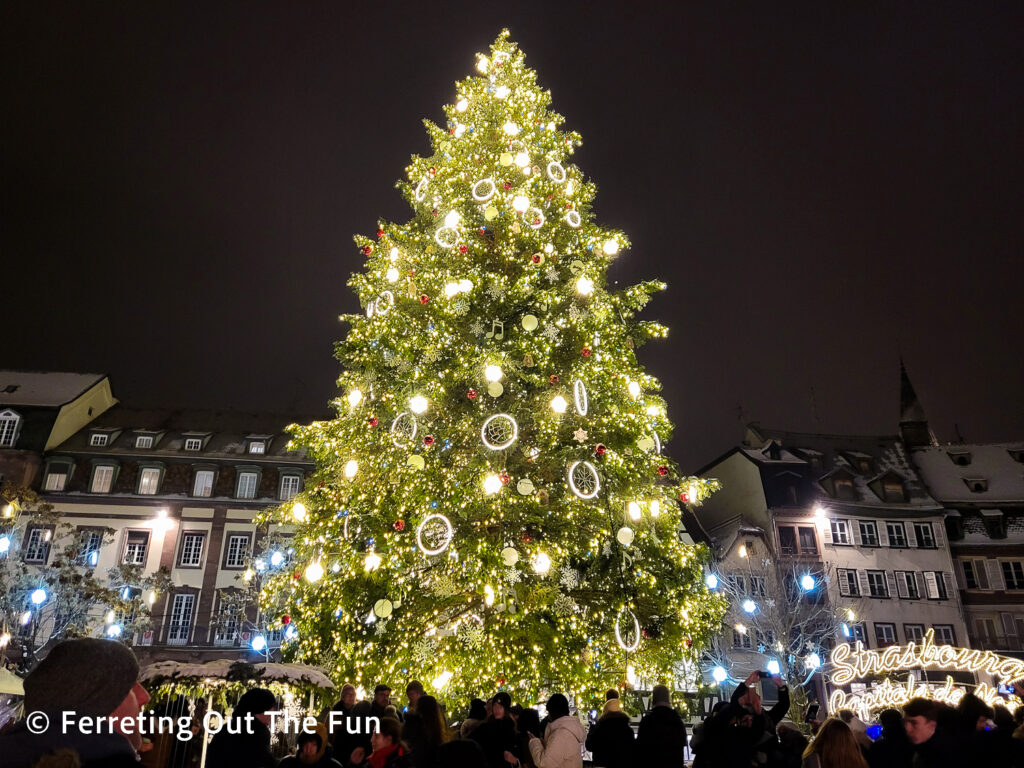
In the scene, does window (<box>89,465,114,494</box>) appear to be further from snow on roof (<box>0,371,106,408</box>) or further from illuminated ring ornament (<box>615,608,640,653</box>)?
illuminated ring ornament (<box>615,608,640,653</box>)

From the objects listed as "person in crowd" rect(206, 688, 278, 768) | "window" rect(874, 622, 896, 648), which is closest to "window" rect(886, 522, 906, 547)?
"window" rect(874, 622, 896, 648)

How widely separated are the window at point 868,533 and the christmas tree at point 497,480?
117 ft

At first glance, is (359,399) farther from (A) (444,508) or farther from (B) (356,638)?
(B) (356,638)

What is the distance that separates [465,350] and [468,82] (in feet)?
24.8

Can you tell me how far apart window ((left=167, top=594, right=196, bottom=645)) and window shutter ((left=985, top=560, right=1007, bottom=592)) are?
1834 inches

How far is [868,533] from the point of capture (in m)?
43.0

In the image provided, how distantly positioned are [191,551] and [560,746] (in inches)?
1457

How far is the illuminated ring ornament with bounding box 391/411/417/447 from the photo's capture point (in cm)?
1228

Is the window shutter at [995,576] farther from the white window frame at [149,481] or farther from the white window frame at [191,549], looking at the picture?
the white window frame at [149,481]

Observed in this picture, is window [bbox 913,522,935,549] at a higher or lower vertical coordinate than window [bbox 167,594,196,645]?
higher

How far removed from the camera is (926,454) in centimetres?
4891

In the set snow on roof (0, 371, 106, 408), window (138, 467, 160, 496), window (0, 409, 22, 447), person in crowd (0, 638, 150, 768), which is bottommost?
person in crowd (0, 638, 150, 768)

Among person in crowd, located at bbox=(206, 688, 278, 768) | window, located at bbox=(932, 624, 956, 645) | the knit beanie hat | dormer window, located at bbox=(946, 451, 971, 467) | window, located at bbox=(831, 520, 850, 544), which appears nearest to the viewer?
the knit beanie hat

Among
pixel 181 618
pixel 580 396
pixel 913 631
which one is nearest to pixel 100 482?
pixel 181 618
